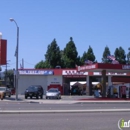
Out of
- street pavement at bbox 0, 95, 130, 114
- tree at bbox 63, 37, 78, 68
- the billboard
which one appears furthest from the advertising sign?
street pavement at bbox 0, 95, 130, 114

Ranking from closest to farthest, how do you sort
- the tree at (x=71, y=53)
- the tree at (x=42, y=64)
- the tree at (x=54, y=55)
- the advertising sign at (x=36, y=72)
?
1. the advertising sign at (x=36, y=72)
2. the tree at (x=54, y=55)
3. the tree at (x=71, y=53)
4. the tree at (x=42, y=64)

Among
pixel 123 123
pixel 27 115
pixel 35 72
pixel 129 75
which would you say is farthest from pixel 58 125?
pixel 129 75

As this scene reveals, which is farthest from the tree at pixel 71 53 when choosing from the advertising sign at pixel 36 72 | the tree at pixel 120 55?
the advertising sign at pixel 36 72

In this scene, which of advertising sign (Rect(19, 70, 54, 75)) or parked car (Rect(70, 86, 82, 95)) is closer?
advertising sign (Rect(19, 70, 54, 75))

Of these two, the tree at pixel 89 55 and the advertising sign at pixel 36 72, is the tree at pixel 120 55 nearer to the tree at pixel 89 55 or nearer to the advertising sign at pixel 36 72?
the tree at pixel 89 55

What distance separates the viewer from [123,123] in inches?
632

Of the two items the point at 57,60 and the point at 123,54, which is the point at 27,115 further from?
the point at 123,54

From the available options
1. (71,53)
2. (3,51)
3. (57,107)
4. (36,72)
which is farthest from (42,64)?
(57,107)

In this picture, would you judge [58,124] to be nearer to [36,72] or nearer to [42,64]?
[36,72]

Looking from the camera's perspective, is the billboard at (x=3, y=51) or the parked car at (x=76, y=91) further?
the parked car at (x=76, y=91)

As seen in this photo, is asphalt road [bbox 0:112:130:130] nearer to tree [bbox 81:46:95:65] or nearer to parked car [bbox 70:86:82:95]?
parked car [bbox 70:86:82:95]

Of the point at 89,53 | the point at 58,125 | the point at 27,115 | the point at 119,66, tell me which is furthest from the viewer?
the point at 89,53

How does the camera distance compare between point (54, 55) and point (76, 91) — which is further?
point (54, 55)

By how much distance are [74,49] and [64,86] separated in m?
30.4
